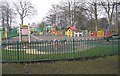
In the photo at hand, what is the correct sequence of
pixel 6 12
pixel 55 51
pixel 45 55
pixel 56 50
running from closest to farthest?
1. pixel 45 55
2. pixel 55 51
3. pixel 56 50
4. pixel 6 12

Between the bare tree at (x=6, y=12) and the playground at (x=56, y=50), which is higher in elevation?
the bare tree at (x=6, y=12)

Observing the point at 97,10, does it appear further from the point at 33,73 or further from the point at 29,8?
the point at 33,73

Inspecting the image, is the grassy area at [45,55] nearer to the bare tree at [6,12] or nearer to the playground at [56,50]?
the playground at [56,50]

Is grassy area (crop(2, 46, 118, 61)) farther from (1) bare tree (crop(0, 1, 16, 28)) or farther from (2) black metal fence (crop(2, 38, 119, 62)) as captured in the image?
(1) bare tree (crop(0, 1, 16, 28))

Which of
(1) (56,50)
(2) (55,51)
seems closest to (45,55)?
(2) (55,51)

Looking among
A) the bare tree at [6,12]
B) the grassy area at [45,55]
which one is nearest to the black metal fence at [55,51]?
the grassy area at [45,55]

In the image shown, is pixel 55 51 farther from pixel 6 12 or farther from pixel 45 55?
pixel 6 12

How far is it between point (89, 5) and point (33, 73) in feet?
123

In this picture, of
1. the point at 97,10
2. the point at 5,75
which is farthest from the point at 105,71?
the point at 97,10

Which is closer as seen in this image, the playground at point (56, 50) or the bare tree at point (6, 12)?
the playground at point (56, 50)

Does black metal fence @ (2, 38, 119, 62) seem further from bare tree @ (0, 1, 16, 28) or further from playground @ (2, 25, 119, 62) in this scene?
bare tree @ (0, 1, 16, 28)

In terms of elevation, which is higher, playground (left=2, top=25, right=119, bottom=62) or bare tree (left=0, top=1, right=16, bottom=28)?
bare tree (left=0, top=1, right=16, bottom=28)

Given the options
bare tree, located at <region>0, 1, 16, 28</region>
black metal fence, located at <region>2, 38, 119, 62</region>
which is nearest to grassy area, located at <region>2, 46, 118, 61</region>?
black metal fence, located at <region>2, 38, 119, 62</region>

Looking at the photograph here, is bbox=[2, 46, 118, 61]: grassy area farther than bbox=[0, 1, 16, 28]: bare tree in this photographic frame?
No
